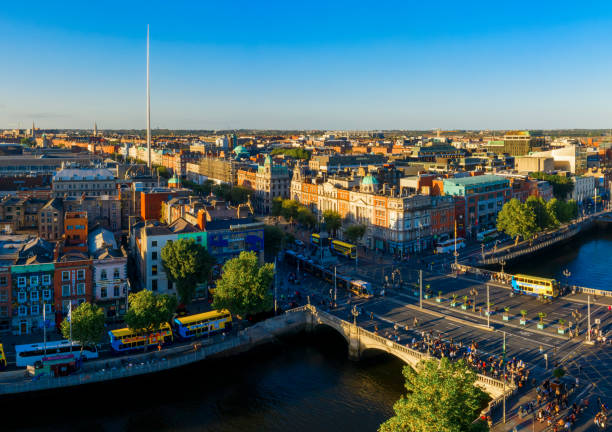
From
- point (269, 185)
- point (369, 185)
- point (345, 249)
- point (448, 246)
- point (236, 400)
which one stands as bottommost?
point (236, 400)

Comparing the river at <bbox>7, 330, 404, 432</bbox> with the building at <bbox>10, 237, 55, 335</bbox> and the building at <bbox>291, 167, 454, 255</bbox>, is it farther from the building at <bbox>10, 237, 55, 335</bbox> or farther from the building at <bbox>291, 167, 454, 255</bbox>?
the building at <bbox>291, 167, 454, 255</bbox>

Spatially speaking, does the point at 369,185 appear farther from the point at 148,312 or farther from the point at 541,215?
the point at 148,312

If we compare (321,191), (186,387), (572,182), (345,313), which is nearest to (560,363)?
(345,313)

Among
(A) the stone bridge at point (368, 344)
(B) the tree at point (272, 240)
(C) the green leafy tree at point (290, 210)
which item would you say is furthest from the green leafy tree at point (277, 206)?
(A) the stone bridge at point (368, 344)

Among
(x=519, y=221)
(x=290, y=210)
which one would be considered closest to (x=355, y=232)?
(x=290, y=210)

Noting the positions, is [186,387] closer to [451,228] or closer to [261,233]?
[261,233]

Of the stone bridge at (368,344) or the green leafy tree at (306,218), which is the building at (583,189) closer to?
the green leafy tree at (306,218)
